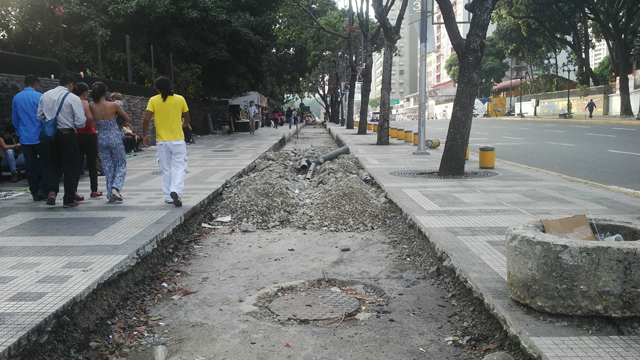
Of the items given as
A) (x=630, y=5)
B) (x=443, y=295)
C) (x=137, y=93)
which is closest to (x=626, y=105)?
(x=630, y=5)

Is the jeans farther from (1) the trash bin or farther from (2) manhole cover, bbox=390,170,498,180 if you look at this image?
(1) the trash bin

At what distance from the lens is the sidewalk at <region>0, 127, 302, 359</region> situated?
3.41 m

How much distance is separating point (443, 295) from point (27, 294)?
10.1 ft

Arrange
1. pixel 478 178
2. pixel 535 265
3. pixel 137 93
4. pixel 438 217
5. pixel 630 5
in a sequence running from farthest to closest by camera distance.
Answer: pixel 630 5
pixel 137 93
pixel 478 178
pixel 438 217
pixel 535 265

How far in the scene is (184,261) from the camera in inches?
222

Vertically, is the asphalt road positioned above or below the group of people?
below

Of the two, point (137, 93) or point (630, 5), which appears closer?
point (137, 93)

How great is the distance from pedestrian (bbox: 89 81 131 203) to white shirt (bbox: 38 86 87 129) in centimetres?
37

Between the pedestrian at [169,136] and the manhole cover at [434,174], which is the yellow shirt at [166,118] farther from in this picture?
the manhole cover at [434,174]

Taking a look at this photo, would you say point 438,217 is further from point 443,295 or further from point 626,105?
point 626,105

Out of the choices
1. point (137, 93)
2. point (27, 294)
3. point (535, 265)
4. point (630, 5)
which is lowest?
point (27, 294)

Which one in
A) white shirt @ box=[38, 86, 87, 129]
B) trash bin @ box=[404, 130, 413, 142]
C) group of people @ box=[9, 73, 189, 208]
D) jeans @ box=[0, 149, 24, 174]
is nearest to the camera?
white shirt @ box=[38, 86, 87, 129]

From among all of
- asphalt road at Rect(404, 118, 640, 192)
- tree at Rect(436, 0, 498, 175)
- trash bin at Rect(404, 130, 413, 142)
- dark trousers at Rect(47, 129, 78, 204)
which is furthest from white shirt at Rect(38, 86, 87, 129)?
trash bin at Rect(404, 130, 413, 142)

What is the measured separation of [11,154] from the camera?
988 cm
